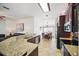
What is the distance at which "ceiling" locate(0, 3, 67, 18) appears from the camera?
7.43 ft

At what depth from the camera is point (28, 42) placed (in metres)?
2.37

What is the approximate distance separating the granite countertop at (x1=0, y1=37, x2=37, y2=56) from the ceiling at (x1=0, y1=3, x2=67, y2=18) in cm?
56

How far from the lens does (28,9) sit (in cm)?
232

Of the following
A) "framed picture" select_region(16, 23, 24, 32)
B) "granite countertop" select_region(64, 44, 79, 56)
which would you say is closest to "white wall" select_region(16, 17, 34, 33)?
"framed picture" select_region(16, 23, 24, 32)

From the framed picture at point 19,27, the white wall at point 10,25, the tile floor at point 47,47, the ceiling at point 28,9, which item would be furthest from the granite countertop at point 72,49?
the white wall at point 10,25

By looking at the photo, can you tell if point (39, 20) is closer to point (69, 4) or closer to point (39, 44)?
point (39, 44)

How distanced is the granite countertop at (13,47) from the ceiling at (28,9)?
0.56 m

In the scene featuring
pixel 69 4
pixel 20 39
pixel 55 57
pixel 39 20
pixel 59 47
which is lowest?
pixel 55 57

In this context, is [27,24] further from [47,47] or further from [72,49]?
[72,49]

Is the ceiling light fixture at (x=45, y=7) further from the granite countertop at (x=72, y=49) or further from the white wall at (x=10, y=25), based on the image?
the granite countertop at (x=72, y=49)

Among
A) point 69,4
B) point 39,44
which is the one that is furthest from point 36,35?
point 69,4

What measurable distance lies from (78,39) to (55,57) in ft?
1.96

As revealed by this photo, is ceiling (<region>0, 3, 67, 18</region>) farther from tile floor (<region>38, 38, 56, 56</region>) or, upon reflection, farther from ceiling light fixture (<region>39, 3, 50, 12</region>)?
tile floor (<region>38, 38, 56, 56</region>)

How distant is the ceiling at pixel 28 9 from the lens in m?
2.26
